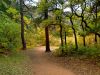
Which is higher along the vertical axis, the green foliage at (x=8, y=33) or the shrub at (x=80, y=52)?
the green foliage at (x=8, y=33)

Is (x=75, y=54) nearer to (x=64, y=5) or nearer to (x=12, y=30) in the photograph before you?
(x=64, y=5)

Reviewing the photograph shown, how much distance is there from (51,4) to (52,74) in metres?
10.5

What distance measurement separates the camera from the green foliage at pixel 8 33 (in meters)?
17.9

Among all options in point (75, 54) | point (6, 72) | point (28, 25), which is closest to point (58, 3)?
point (75, 54)

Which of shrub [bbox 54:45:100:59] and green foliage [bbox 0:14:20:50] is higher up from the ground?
green foliage [bbox 0:14:20:50]

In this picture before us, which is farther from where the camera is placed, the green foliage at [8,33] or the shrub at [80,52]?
the shrub at [80,52]

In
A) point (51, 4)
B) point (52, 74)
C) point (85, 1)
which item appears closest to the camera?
point (52, 74)

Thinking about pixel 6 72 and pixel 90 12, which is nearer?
pixel 6 72

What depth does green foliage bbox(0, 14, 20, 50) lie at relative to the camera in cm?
1794

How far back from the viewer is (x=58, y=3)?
2208cm

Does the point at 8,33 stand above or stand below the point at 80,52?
above

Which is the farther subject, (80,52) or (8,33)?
(80,52)

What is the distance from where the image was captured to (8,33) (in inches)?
739

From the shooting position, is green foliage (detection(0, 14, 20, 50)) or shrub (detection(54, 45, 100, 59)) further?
shrub (detection(54, 45, 100, 59))
